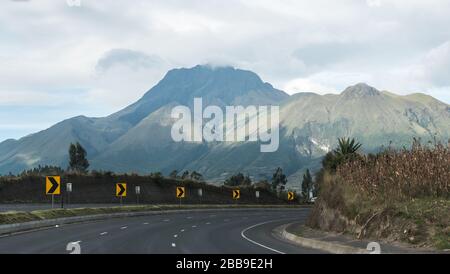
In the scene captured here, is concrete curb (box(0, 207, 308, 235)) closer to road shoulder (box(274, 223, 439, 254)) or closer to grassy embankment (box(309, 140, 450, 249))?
road shoulder (box(274, 223, 439, 254))

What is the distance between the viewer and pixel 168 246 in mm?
25000

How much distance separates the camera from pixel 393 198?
94.2 ft

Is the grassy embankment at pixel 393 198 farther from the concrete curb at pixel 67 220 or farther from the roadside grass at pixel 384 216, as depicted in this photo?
the concrete curb at pixel 67 220

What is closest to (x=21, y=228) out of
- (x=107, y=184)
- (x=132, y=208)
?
(x=132, y=208)

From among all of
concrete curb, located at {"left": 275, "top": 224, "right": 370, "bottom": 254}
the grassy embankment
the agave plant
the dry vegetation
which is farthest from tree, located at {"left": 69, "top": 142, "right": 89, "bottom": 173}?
concrete curb, located at {"left": 275, "top": 224, "right": 370, "bottom": 254}

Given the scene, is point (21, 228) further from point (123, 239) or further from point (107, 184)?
point (107, 184)

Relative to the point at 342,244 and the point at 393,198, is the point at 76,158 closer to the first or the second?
the point at 393,198

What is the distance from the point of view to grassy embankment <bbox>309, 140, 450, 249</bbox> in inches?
943

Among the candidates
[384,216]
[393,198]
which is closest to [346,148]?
[393,198]

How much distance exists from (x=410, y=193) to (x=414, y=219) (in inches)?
173

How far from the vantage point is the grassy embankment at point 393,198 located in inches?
943

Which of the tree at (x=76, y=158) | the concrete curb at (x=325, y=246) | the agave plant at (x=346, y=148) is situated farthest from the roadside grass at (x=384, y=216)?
the tree at (x=76, y=158)

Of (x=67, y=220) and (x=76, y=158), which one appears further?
(x=76, y=158)

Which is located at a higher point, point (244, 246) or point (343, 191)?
point (343, 191)
